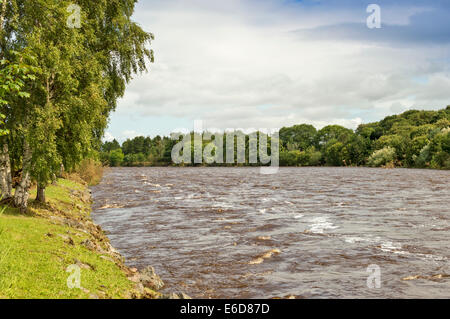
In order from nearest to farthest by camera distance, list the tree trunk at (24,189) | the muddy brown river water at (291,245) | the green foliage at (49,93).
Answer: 1. the muddy brown river water at (291,245)
2. the green foliage at (49,93)
3. the tree trunk at (24,189)

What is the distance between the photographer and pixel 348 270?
51.7ft

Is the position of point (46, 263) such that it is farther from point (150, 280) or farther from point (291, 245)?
point (291, 245)

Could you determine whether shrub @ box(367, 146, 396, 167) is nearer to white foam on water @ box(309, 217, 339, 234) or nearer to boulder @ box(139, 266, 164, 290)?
white foam on water @ box(309, 217, 339, 234)

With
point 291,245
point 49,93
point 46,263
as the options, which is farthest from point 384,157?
point 46,263

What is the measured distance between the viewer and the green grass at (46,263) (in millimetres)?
10367

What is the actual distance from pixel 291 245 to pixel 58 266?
11282 millimetres

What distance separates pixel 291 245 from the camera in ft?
65.6

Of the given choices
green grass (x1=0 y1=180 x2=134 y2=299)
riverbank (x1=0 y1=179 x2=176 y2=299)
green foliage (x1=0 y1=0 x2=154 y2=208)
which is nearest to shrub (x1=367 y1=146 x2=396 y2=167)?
green foliage (x1=0 y1=0 x2=154 y2=208)

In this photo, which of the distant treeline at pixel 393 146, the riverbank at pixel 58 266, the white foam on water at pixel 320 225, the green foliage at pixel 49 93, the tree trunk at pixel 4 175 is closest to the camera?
the riverbank at pixel 58 266

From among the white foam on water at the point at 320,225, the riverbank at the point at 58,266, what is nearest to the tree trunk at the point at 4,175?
the riverbank at the point at 58,266

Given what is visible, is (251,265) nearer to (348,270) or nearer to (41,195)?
(348,270)

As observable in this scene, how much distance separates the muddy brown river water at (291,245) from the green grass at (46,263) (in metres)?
2.40

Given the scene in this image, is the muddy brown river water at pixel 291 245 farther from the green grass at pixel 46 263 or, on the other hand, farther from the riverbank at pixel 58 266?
the green grass at pixel 46 263
